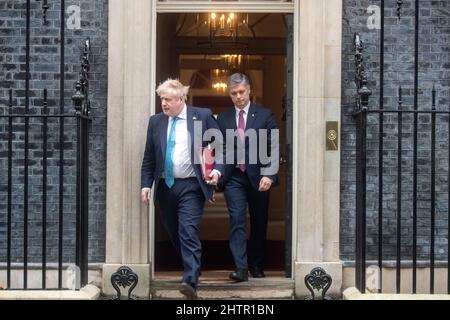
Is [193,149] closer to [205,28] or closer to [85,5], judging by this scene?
[85,5]

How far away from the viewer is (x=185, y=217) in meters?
7.14

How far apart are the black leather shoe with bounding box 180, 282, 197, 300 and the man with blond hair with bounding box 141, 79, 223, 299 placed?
23cm

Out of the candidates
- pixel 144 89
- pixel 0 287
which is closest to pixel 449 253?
pixel 144 89

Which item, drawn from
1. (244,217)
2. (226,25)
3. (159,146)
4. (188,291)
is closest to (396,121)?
(244,217)

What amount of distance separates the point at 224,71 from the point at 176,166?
6.24 metres

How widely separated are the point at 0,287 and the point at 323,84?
323 centimetres

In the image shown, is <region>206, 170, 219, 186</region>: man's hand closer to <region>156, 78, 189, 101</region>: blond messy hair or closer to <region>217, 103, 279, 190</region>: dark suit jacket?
<region>217, 103, 279, 190</region>: dark suit jacket

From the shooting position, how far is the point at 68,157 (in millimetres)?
7785

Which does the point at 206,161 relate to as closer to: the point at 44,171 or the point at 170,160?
the point at 170,160

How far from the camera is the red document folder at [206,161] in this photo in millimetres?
7305

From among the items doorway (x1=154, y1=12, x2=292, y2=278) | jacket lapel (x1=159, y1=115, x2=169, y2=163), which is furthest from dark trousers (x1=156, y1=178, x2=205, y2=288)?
doorway (x1=154, y1=12, x2=292, y2=278)

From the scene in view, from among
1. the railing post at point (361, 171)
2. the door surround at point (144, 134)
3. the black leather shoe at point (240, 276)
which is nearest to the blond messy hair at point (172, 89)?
the door surround at point (144, 134)

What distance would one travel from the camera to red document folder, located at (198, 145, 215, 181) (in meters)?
7.30
